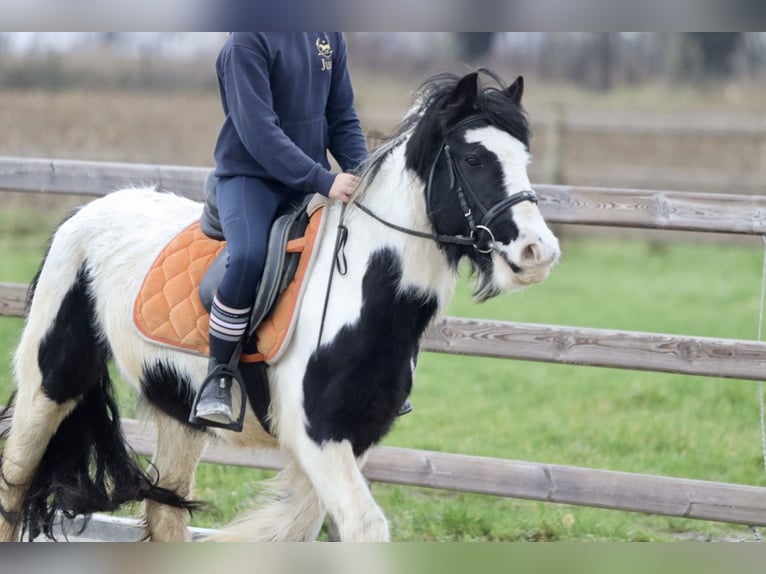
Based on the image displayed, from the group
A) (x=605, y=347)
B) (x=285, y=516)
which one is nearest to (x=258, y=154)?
(x=285, y=516)

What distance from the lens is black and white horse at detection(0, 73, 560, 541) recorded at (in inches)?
133

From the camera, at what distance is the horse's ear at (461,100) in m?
3.34

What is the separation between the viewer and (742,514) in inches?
183

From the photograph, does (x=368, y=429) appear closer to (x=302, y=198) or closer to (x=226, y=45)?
(x=302, y=198)

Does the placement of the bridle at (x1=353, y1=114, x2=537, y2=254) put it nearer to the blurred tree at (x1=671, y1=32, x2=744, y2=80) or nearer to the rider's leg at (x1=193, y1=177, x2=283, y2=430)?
the rider's leg at (x1=193, y1=177, x2=283, y2=430)

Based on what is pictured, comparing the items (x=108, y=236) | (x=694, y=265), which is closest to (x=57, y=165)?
(x=108, y=236)

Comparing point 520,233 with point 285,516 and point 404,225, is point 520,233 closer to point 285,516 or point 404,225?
point 404,225

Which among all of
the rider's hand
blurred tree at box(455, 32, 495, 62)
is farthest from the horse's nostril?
blurred tree at box(455, 32, 495, 62)

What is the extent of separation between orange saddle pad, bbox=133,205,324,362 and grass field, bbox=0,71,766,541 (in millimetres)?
1314

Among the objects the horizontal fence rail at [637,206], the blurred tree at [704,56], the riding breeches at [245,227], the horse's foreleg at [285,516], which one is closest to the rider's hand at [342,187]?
the riding breeches at [245,227]

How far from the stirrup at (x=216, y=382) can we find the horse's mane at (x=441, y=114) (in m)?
1.00

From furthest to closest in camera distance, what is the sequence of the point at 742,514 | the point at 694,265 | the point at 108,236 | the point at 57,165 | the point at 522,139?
1. the point at 694,265
2. the point at 57,165
3. the point at 742,514
4. the point at 108,236
5. the point at 522,139
